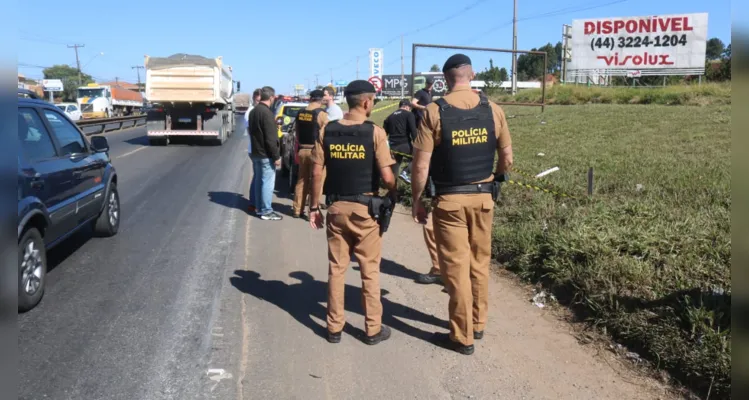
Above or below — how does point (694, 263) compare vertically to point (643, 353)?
above

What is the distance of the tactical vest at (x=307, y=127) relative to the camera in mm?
8555

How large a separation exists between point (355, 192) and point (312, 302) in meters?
1.43

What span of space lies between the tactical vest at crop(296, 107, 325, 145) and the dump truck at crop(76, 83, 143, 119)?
36265 mm

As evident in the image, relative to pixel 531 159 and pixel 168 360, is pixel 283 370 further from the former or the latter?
pixel 531 159

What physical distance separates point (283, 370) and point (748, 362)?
2.76 meters

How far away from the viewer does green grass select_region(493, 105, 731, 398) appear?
3902 millimetres

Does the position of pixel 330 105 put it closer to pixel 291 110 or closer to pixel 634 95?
pixel 291 110

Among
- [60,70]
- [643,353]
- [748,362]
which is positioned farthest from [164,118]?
[60,70]

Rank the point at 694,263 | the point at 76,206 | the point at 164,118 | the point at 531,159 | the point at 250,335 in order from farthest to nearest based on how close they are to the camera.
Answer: the point at 164,118 → the point at 531,159 → the point at 76,206 → the point at 694,263 → the point at 250,335

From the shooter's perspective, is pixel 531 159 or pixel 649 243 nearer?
pixel 649 243

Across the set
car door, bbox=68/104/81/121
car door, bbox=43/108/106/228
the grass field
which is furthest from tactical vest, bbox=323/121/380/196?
car door, bbox=68/104/81/121

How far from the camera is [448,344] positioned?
4.36m

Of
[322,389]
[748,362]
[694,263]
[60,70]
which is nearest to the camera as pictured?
[748,362]

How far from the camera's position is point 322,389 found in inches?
147
